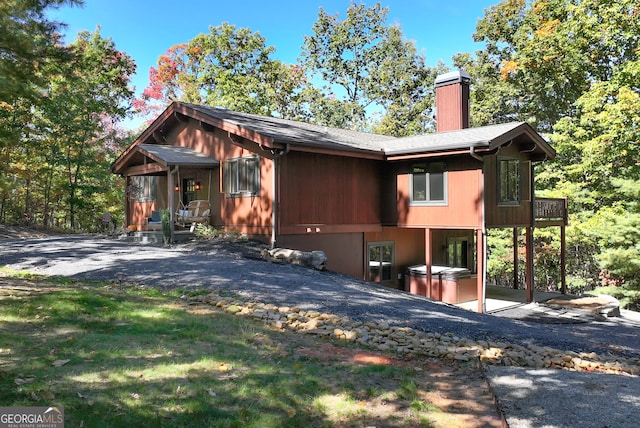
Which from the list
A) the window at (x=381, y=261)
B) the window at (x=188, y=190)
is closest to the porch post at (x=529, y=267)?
the window at (x=381, y=261)

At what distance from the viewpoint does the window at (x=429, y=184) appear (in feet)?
46.7

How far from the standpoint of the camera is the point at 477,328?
22.5ft

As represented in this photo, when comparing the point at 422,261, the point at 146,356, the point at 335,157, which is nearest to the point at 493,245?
the point at 422,261

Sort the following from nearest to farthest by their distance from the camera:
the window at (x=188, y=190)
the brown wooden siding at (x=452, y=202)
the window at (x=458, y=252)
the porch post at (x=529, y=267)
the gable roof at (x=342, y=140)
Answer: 1. the gable roof at (x=342, y=140)
2. the brown wooden siding at (x=452, y=202)
3. the porch post at (x=529, y=267)
4. the window at (x=188, y=190)
5. the window at (x=458, y=252)

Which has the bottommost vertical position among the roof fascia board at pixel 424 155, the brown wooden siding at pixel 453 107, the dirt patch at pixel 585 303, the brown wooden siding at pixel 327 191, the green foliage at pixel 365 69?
the dirt patch at pixel 585 303

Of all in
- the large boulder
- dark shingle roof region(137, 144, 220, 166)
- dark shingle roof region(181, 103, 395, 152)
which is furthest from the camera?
dark shingle roof region(137, 144, 220, 166)

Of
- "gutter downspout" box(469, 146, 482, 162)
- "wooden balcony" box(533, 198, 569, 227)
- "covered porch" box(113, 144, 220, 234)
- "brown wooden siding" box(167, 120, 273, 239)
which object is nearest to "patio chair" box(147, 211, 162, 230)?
"covered porch" box(113, 144, 220, 234)

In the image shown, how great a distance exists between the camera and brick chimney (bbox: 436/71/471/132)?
17.3 m

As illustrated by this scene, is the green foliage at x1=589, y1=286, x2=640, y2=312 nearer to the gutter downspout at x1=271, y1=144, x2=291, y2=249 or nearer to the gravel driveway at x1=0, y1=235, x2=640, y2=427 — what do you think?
the gravel driveway at x1=0, y1=235, x2=640, y2=427

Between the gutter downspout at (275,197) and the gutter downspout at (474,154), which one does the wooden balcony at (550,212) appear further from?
the gutter downspout at (275,197)

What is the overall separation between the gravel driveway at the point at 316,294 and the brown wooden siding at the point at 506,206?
116 inches

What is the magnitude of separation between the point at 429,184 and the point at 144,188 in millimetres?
11389

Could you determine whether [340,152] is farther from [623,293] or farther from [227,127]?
[623,293]

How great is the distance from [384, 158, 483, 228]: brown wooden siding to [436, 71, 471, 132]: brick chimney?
3.64 meters
